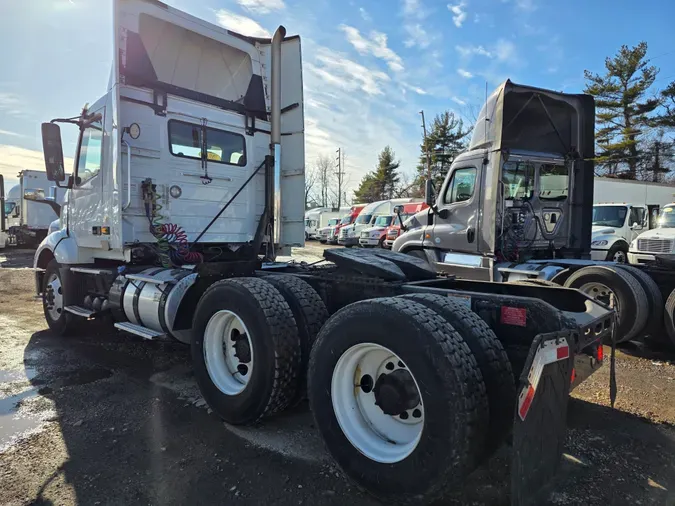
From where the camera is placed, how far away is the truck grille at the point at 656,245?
382 inches

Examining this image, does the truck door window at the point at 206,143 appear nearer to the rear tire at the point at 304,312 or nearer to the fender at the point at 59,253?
the fender at the point at 59,253

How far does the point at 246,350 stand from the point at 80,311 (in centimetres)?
345

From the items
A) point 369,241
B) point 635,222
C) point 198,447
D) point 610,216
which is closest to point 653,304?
point 198,447

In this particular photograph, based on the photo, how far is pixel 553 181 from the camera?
7.54 metres

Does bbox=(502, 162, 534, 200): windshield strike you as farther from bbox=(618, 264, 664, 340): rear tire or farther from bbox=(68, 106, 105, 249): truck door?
bbox=(68, 106, 105, 249): truck door

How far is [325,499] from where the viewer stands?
265 centimetres

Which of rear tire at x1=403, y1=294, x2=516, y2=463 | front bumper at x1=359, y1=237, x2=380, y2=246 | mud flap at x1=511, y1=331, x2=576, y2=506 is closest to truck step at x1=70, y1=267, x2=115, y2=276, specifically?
rear tire at x1=403, y1=294, x2=516, y2=463

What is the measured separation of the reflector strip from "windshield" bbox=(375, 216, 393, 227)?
25.2 m

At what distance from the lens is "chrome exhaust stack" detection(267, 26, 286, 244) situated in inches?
231

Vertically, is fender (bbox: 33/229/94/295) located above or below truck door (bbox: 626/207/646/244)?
below

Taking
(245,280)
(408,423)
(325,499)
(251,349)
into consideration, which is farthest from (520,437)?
(245,280)

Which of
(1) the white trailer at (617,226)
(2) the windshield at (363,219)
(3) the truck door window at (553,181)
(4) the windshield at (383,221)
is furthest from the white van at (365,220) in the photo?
(3) the truck door window at (553,181)

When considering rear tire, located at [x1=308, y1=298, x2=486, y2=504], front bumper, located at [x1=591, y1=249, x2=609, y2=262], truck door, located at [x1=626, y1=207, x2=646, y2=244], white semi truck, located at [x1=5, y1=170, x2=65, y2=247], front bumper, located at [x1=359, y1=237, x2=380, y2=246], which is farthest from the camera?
front bumper, located at [x1=359, y1=237, x2=380, y2=246]

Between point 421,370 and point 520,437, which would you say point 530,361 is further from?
point 421,370
